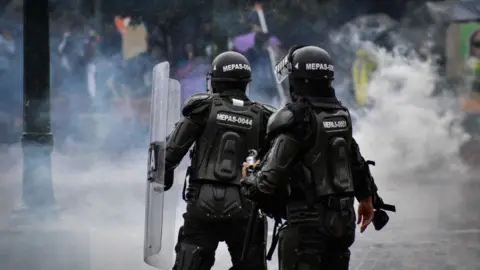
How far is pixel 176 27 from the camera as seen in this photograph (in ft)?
42.4

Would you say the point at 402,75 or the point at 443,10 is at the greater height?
the point at 443,10

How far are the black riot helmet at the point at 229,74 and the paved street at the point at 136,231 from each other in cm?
215

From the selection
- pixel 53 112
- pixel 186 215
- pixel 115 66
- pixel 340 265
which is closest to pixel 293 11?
pixel 115 66

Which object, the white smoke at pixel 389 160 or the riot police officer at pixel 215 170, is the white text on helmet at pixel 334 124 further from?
the white smoke at pixel 389 160

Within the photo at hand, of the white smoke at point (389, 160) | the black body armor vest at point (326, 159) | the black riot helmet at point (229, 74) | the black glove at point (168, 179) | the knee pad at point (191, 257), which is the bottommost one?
the white smoke at point (389, 160)

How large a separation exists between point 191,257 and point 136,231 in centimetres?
354

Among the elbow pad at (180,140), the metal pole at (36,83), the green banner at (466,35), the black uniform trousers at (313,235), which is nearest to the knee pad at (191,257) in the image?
the elbow pad at (180,140)

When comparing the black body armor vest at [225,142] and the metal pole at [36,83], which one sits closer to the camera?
the black body armor vest at [225,142]

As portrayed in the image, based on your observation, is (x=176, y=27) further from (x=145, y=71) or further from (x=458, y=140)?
(x=458, y=140)

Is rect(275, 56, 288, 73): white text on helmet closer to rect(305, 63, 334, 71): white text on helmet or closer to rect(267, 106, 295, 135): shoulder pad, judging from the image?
rect(305, 63, 334, 71): white text on helmet

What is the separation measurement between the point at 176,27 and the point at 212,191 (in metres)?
7.98

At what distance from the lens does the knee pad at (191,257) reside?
16.8 feet

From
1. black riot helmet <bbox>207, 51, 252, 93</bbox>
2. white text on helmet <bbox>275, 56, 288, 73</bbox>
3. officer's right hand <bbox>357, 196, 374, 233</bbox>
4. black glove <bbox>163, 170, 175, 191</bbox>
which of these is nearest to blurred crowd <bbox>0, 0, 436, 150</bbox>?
black riot helmet <bbox>207, 51, 252, 93</bbox>

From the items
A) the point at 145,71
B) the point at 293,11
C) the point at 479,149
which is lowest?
the point at 479,149
